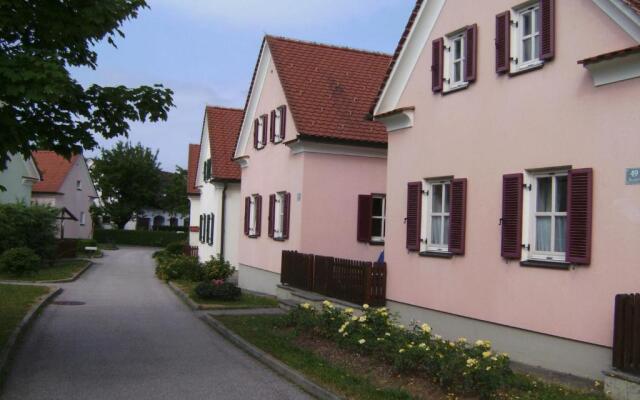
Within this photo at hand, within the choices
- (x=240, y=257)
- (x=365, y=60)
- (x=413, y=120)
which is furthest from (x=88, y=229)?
(x=413, y=120)

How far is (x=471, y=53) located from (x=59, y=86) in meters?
6.92

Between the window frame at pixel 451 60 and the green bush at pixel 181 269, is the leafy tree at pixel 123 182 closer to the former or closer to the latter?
the green bush at pixel 181 269

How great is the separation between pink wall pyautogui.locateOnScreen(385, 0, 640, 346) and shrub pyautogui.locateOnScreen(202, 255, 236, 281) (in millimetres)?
13258

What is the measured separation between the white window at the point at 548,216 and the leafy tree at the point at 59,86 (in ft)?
19.4

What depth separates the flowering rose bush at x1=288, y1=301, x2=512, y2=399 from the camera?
7.53m

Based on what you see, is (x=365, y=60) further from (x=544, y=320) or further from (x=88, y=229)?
(x=88, y=229)

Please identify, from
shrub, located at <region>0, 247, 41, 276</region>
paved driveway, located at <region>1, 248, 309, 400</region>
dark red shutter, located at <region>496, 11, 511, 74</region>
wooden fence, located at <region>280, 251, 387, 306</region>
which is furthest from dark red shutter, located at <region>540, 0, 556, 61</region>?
shrub, located at <region>0, 247, 41, 276</region>

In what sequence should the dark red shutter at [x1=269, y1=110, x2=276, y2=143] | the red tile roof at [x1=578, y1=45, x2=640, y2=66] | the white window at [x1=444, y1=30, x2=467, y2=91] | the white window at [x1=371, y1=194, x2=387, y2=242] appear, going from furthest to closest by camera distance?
1. the dark red shutter at [x1=269, y1=110, x2=276, y2=143]
2. the white window at [x1=371, y1=194, x2=387, y2=242]
3. the white window at [x1=444, y1=30, x2=467, y2=91]
4. the red tile roof at [x1=578, y1=45, x2=640, y2=66]

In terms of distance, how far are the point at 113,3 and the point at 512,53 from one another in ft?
20.3

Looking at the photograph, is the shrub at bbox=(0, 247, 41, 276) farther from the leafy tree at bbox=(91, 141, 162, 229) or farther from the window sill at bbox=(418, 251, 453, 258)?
the leafy tree at bbox=(91, 141, 162, 229)

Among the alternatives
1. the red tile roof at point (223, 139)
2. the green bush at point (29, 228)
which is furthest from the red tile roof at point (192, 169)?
the green bush at point (29, 228)

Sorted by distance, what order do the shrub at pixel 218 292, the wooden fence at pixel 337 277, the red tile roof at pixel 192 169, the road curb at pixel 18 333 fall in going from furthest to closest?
1. the red tile roof at pixel 192 169
2. the shrub at pixel 218 292
3. the wooden fence at pixel 337 277
4. the road curb at pixel 18 333

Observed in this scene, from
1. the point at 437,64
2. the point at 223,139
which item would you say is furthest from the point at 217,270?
the point at 437,64

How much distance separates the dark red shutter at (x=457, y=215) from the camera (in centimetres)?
1131
